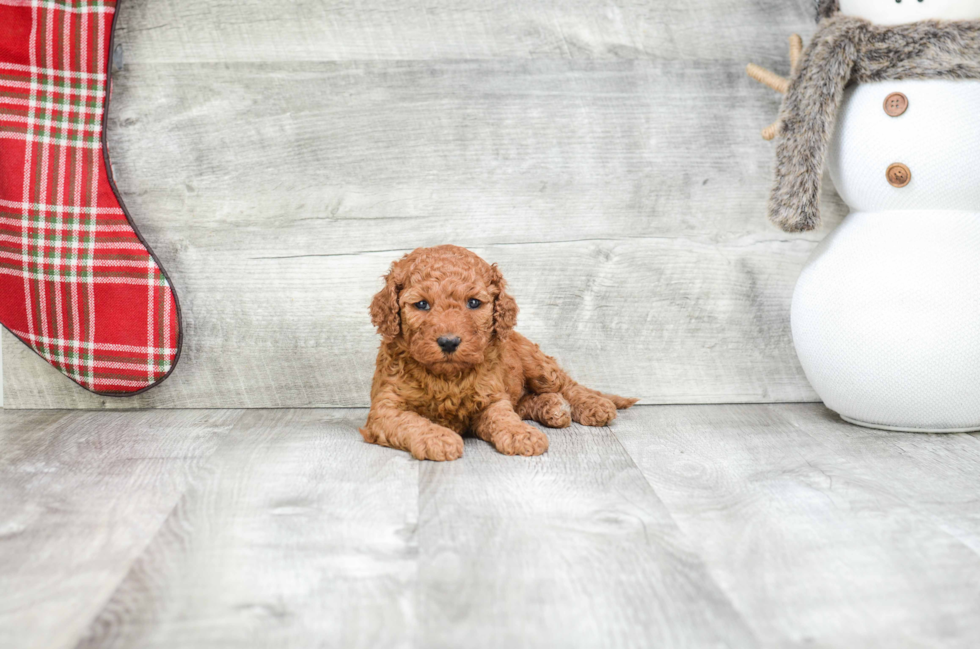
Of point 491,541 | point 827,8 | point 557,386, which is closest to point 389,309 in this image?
point 557,386

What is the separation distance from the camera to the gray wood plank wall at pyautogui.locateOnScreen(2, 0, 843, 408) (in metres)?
1.81

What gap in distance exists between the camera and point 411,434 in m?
1.43

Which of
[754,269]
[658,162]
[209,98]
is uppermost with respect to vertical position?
[209,98]

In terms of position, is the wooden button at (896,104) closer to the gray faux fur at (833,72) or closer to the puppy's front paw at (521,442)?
the gray faux fur at (833,72)

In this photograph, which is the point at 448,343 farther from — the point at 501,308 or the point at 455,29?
the point at 455,29

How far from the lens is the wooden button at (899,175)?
1512 millimetres

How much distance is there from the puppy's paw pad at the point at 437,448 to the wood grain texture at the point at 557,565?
1.1 inches

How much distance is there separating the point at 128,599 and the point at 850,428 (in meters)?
1.34

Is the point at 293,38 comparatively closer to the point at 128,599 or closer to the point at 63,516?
the point at 63,516

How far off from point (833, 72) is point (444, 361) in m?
0.89

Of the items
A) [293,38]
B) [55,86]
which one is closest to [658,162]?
[293,38]

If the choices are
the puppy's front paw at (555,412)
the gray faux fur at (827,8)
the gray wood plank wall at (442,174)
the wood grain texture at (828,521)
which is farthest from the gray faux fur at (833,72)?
the puppy's front paw at (555,412)

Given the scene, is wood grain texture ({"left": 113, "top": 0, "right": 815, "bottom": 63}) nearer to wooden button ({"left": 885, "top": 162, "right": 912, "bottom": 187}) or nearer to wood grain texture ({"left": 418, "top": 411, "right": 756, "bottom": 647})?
wooden button ({"left": 885, "top": 162, "right": 912, "bottom": 187})

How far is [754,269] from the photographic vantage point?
1.90 metres
